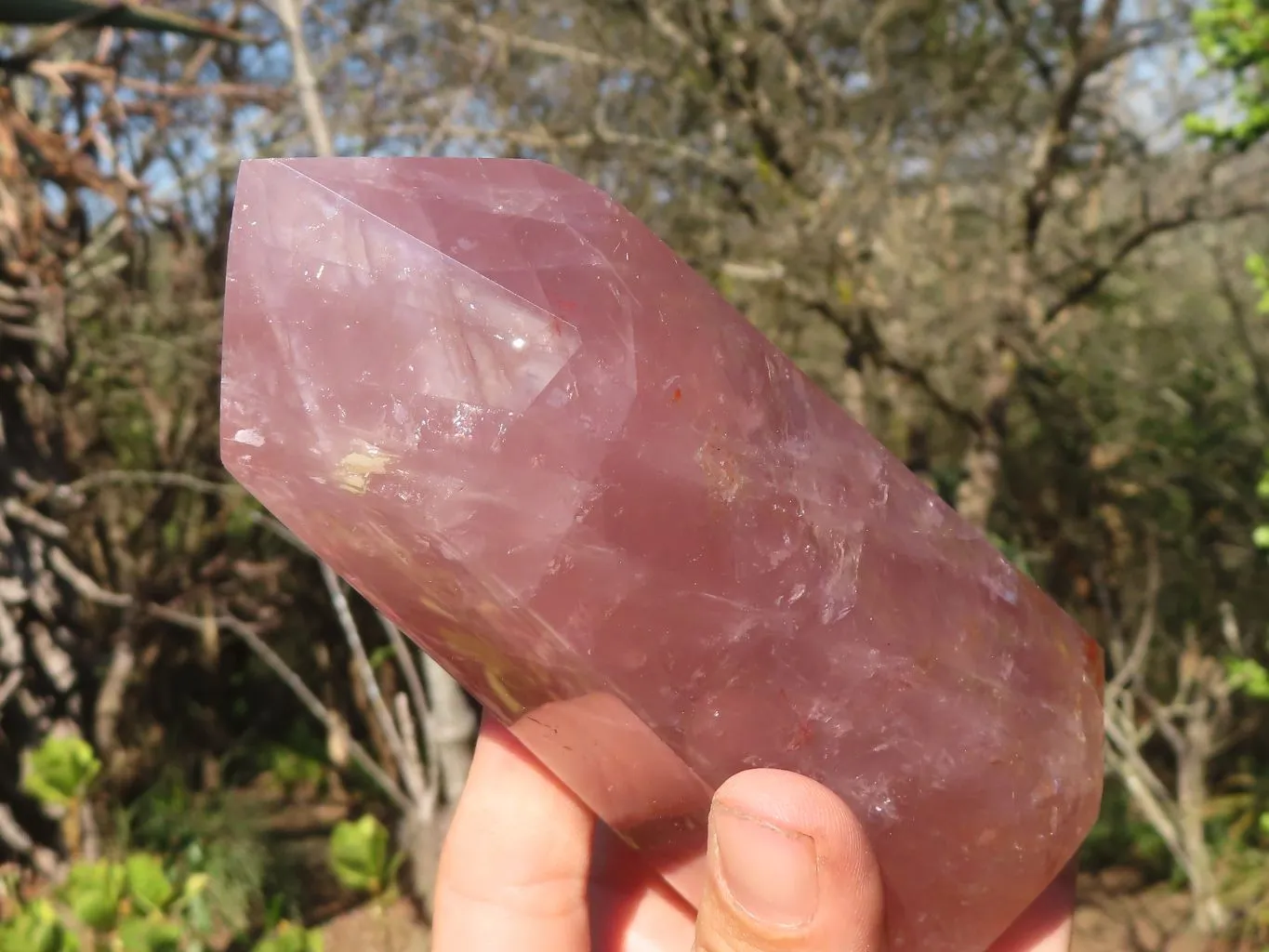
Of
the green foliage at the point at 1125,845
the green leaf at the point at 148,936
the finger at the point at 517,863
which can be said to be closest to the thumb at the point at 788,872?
the finger at the point at 517,863

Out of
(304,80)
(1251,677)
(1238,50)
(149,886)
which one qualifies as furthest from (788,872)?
(1251,677)

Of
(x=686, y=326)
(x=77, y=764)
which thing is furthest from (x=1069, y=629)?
(x=77, y=764)

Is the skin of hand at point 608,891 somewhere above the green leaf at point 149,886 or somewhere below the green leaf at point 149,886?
above

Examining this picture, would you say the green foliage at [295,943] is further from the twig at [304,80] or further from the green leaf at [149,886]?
the twig at [304,80]

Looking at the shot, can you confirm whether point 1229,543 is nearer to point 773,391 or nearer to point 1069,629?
point 1069,629

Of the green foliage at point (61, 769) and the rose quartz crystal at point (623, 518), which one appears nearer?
the rose quartz crystal at point (623, 518)

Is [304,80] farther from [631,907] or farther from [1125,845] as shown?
[1125,845]

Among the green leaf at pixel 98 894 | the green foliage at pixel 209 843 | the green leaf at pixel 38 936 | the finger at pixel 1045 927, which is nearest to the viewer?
the finger at pixel 1045 927
